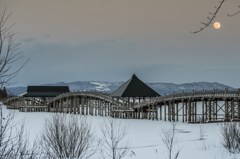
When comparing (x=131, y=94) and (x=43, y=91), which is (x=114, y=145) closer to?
(x=131, y=94)

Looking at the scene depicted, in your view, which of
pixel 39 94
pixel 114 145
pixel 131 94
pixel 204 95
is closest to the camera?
pixel 114 145

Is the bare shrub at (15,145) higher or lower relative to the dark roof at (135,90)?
lower

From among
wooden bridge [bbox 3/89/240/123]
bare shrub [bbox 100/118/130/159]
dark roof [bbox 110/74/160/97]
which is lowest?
bare shrub [bbox 100/118/130/159]

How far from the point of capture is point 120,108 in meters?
49.2

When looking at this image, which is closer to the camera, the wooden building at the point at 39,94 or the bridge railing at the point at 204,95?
the bridge railing at the point at 204,95

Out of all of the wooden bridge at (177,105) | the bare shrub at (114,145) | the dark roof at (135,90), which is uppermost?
the dark roof at (135,90)

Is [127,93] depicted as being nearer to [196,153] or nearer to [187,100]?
[187,100]

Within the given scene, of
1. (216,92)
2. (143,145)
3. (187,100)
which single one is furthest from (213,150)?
(187,100)

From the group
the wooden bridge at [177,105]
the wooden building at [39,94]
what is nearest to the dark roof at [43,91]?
the wooden building at [39,94]

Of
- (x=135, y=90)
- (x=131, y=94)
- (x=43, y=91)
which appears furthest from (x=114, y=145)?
(x=43, y=91)

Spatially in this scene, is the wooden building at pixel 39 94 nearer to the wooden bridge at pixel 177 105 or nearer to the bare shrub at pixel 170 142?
the wooden bridge at pixel 177 105

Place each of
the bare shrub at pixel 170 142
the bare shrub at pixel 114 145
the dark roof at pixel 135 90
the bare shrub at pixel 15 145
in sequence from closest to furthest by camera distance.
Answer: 1. the bare shrub at pixel 15 145
2. the bare shrub at pixel 114 145
3. the bare shrub at pixel 170 142
4. the dark roof at pixel 135 90

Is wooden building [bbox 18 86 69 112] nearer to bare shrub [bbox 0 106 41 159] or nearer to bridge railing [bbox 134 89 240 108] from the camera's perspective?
bridge railing [bbox 134 89 240 108]

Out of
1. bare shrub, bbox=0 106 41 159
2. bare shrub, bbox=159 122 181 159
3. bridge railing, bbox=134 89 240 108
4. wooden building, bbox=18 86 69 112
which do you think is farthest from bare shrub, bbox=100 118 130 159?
wooden building, bbox=18 86 69 112
